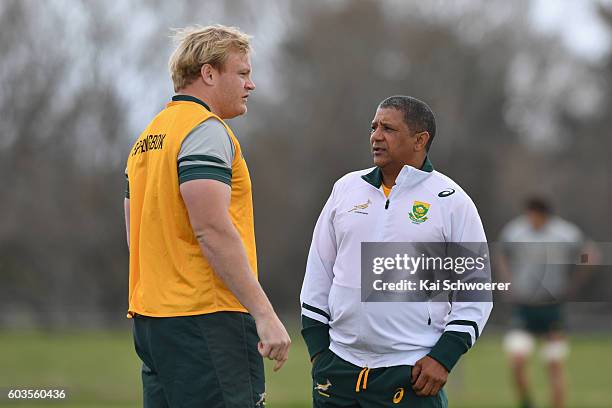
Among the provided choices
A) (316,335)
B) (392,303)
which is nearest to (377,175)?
(392,303)

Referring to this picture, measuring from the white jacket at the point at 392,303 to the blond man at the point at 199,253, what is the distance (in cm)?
60

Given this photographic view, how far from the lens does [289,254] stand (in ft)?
113

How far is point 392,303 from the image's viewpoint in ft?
14.2

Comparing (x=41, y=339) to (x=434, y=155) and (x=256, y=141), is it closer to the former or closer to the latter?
(x=256, y=141)

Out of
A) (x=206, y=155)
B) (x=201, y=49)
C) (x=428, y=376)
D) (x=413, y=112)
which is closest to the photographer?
(x=206, y=155)

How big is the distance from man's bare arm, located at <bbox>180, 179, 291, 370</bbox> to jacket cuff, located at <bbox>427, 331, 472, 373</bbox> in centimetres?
82

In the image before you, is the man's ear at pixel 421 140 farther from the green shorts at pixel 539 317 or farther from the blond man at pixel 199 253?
the green shorts at pixel 539 317

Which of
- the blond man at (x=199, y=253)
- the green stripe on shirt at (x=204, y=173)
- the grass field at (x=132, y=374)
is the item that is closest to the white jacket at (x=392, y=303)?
the blond man at (x=199, y=253)

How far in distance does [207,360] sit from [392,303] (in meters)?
0.96

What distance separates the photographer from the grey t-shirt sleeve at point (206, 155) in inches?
146

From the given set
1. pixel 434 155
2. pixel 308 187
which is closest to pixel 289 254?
pixel 308 187

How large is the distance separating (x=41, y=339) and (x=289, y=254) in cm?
1098

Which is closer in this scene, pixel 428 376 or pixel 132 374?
pixel 428 376

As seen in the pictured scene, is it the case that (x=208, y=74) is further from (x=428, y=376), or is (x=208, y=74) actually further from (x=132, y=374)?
(x=132, y=374)
